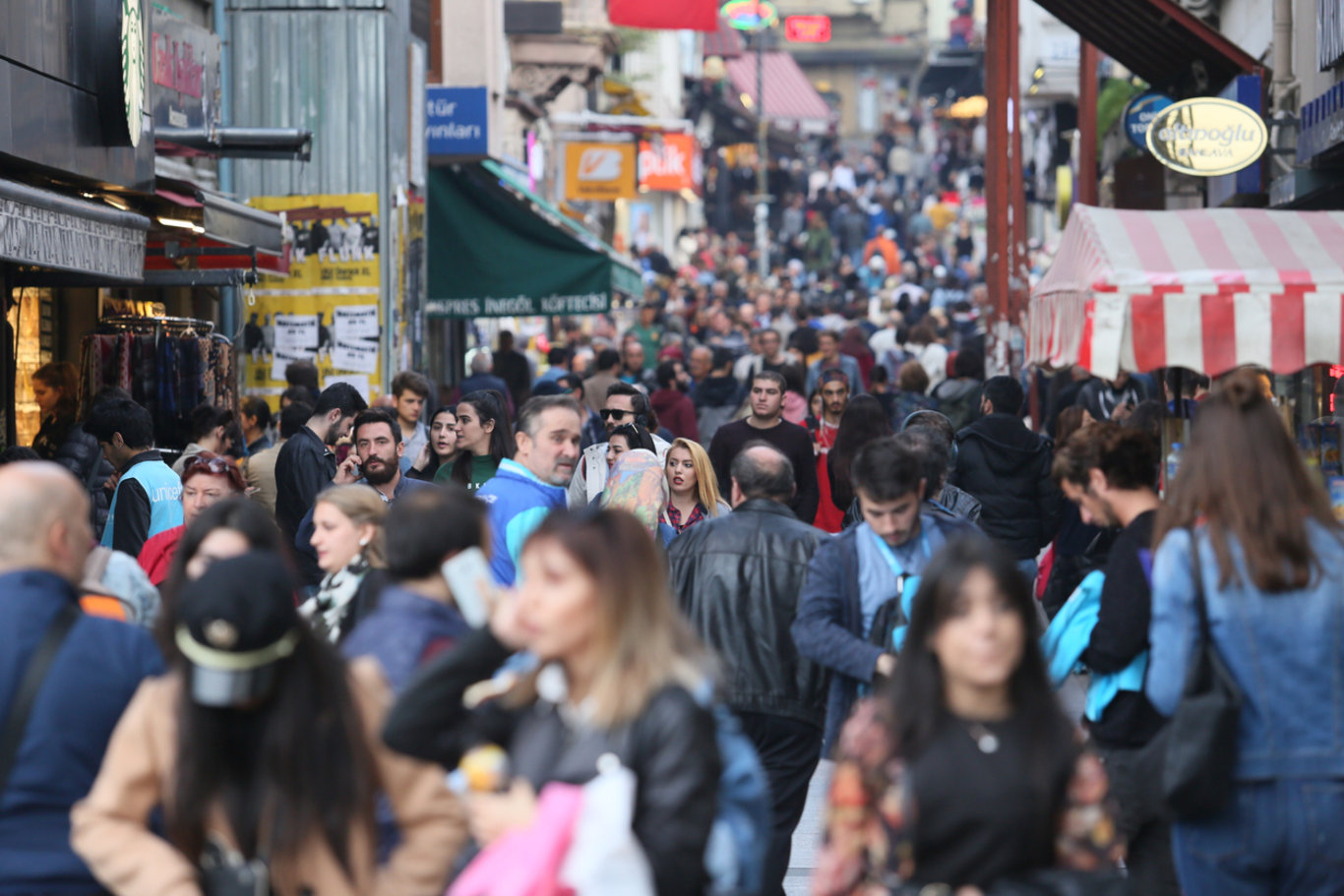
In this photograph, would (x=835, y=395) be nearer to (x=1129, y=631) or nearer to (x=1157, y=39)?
(x=1157, y=39)

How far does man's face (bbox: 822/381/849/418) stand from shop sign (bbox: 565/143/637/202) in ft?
50.9

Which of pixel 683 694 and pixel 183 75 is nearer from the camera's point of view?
pixel 683 694

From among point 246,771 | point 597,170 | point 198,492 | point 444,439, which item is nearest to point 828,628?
point 246,771

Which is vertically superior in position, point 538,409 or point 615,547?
point 538,409

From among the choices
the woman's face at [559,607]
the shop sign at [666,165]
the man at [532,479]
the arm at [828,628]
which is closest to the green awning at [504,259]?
the man at [532,479]

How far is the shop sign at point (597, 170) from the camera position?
1043 inches

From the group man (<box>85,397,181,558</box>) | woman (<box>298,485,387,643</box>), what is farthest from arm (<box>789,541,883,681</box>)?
man (<box>85,397,181,558</box>)

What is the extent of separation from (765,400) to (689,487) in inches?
103

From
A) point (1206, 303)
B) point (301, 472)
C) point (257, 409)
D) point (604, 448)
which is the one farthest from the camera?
point (257, 409)

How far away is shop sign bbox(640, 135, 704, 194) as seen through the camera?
3394cm

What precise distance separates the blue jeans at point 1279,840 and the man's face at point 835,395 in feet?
23.9

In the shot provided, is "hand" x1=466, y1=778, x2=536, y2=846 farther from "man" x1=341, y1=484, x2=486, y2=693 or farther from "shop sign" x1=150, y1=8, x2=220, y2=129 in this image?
"shop sign" x1=150, y1=8, x2=220, y2=129

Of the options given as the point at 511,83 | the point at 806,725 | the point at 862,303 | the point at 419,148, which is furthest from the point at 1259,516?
the point at 511,83

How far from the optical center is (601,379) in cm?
1597
